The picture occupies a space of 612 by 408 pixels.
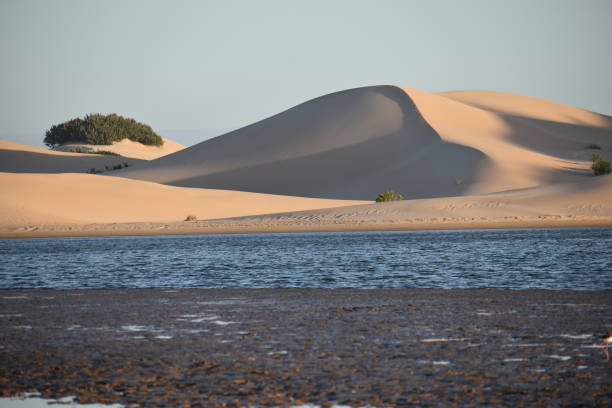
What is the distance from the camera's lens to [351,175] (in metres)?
101

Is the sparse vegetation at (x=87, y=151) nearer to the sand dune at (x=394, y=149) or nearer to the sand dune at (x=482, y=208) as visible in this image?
the sand dune at (x=394, y=149)

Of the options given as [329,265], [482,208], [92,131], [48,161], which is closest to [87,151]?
[92,131]

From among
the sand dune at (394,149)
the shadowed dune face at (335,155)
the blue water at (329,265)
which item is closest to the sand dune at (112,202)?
the shadowed dune face at (335,155)

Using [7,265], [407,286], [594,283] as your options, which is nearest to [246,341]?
[407,286]

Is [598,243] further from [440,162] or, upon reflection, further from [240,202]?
[440,162]

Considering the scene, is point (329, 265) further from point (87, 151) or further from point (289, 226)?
point (87, 151)

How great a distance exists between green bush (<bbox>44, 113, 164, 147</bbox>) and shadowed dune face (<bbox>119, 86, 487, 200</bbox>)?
36.0 meters

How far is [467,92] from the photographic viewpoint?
144 m

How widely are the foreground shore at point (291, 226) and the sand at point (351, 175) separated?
4.9 inches

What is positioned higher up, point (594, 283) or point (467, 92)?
point (467, 92)

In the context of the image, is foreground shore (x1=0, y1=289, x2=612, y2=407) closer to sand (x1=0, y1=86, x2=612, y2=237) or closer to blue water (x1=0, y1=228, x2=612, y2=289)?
blue water (x1=0, y1=228, x2=612, y2=289)

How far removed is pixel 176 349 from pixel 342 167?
91749 millimetres

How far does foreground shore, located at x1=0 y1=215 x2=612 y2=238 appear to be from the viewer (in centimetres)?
5397

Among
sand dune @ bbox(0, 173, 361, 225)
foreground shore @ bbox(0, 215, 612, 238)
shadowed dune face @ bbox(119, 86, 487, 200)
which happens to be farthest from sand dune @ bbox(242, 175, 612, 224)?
shadowed dune face @ bbox(119, 86, 487, 200)
